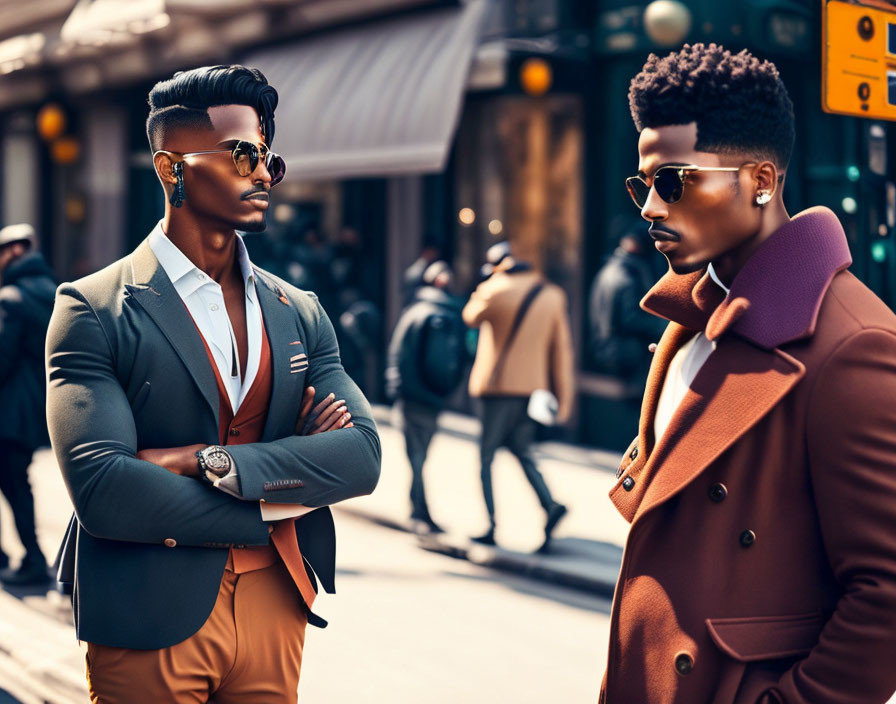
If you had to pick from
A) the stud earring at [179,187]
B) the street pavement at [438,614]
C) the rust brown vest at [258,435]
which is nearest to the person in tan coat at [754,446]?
the rust brown vest at [258,435]

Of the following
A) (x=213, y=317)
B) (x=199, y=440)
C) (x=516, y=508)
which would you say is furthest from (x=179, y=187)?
(x=516, y=508)

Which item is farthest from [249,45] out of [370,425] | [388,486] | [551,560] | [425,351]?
[370,425]

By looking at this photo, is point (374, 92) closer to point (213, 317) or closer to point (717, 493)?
→ point (213, 317)

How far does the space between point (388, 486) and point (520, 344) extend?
8.80ft

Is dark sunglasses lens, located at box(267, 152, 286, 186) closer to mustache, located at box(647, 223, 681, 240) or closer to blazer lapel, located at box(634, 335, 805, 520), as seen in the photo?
mustache, located at box(647, 223, 681, 240)

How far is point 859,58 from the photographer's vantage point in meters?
4.58

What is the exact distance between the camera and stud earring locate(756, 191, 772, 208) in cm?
234

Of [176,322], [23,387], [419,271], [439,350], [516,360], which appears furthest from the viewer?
[419,271]

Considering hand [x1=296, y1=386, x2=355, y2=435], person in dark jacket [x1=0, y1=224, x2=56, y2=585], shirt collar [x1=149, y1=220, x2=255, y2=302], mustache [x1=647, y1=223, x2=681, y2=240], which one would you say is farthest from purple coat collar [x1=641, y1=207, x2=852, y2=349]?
person in dark jacket [x1=0, y1=224, x2=56, y2=585]

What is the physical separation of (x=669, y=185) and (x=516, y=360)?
5966mm

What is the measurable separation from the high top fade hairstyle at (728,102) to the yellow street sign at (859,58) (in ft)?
7.50

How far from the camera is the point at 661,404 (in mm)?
2559

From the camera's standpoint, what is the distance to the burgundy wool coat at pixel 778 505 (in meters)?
2.08

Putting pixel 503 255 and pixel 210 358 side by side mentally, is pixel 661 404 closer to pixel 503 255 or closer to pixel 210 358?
pixel 210 358
